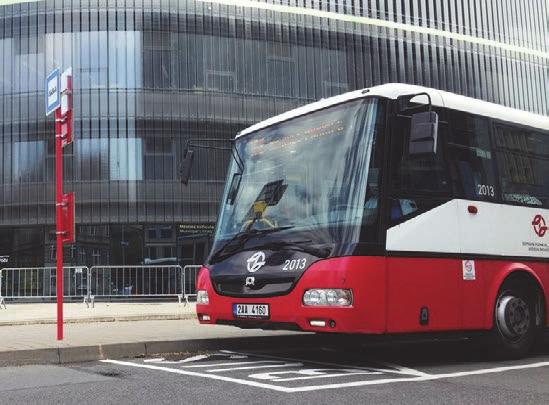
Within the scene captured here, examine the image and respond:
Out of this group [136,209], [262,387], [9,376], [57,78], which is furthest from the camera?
[136,209]

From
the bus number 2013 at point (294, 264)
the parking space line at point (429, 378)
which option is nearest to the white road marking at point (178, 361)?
the bus number 2013 at point (294, 264)

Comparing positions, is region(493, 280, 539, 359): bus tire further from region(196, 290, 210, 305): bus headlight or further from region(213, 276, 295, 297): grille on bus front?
region(196, 290, 210, 305): bus headlight

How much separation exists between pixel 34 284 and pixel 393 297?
17.0m

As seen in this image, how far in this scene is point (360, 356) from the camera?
898 cm

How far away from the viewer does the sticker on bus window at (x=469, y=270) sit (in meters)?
7.90

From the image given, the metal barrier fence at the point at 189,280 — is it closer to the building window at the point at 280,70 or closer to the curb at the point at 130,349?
the curb at the point at 130,349

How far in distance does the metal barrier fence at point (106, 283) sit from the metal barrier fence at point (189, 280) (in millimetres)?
90

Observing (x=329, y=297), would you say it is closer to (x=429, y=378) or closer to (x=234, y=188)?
(x=429, y=378)

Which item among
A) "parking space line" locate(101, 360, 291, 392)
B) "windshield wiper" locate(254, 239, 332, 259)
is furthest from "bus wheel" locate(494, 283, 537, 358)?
"parking space line" locate(101, 360, 291, 392)

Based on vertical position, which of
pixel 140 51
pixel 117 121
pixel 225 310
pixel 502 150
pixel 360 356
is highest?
pixel 140 51

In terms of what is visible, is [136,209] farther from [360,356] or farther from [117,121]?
[360,356]

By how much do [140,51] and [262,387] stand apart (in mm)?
25645

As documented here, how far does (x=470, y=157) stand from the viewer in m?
8.32

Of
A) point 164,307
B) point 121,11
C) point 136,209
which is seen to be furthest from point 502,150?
point 121,11
